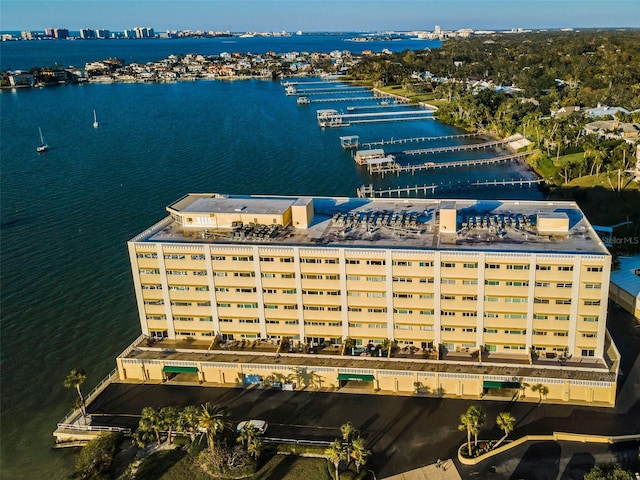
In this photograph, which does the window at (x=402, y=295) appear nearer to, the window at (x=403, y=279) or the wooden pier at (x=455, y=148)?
the window at (x=403, y=279)

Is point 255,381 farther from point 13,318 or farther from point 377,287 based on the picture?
point 13,318

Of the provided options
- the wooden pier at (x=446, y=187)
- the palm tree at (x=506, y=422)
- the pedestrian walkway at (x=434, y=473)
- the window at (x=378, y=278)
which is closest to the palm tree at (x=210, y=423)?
the pedestrian walkway at (x=434, y=473)

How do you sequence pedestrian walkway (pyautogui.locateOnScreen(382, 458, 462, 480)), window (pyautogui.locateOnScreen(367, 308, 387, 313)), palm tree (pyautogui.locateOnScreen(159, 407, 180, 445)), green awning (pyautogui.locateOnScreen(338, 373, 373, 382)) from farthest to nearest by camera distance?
window (pyautogui.locateOnScreen(367, 308, 387, 313)) → green awning (pyautogui.locateOnScreen(338, 373, 373, 382)) → palm tree (pyautogui.locateOnScreen(159, 407, 180, 445)) → pedestrian walkway (pyautogui.locateOnScreen(382, 458, 462, 480))

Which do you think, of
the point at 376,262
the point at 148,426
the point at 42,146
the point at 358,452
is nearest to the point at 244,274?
the point at 376,262

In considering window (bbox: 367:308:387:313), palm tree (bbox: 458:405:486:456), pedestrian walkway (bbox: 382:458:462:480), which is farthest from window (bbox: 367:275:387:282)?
pedestrian walkway (bbox: 382:458:462:480)

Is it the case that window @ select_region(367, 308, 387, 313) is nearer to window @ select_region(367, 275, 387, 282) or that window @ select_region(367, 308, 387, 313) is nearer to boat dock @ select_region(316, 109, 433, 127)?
window @ select_region(367, 275, 387, 282)
